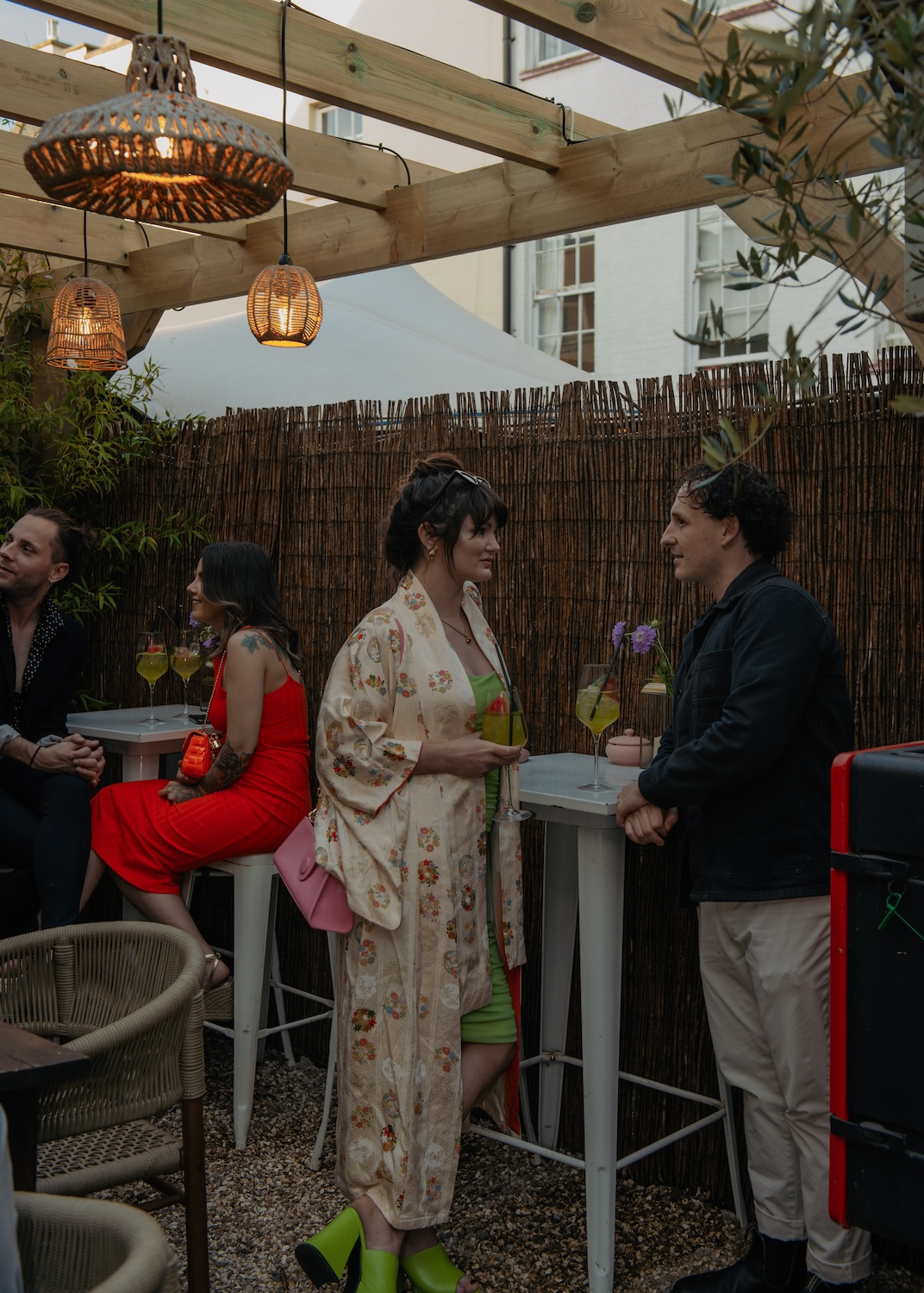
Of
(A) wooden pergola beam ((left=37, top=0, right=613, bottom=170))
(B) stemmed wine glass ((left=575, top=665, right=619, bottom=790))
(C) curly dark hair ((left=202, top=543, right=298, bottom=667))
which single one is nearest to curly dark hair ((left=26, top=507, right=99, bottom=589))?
(C) curly dark hair ((left=202, top=543, right=298, bottom=667))

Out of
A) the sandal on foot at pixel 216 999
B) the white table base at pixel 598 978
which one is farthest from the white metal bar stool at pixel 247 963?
the white table base at pixel 598 978

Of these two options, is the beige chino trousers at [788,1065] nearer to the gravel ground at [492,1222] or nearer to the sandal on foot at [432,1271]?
the gravel ground at [492,1222]

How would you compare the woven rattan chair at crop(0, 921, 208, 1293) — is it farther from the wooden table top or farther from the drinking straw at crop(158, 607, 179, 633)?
the drinking straw at crop(158, 607, 179, 633)

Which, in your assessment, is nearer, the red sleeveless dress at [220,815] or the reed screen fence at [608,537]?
the reed screen fence at [608,537]

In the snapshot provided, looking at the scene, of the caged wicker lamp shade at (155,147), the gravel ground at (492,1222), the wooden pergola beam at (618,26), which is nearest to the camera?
the caged wicker lamp shade at (155,147)

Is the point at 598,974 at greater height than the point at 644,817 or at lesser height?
lesser

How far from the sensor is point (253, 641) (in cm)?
364

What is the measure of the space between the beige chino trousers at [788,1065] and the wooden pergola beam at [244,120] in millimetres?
2725

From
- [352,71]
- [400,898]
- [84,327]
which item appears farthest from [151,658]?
[352,71]

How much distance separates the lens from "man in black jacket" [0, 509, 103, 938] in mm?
3719

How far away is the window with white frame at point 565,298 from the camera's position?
10.3 meters

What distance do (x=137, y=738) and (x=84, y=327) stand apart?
1616mm

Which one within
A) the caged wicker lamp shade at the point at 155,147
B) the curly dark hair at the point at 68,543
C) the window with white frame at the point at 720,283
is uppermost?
the window with white frame at the point at 720,283

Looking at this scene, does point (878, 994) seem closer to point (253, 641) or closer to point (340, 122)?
point (253, 641)
